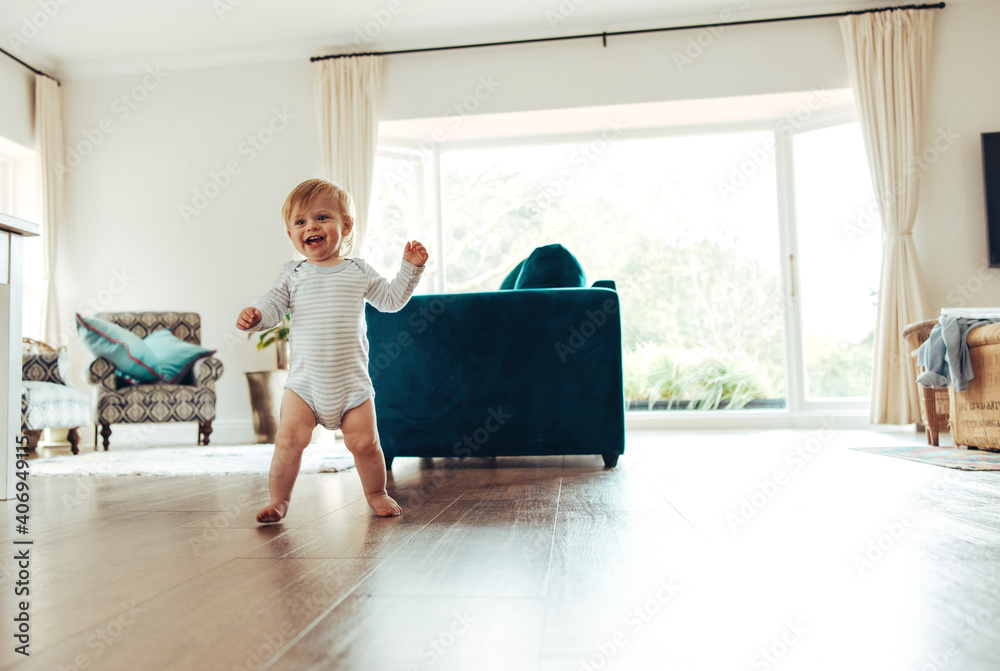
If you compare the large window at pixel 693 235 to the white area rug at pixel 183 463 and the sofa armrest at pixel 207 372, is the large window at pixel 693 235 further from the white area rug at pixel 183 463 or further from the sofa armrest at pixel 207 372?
the white area rug at pixel 183 463

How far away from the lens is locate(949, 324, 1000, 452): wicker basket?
2.74 m

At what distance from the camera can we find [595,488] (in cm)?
197

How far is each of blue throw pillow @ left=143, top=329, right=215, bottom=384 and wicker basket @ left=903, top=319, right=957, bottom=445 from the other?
4039 mm

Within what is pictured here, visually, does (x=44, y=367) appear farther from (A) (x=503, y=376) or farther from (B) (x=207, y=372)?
(A) (x=503, y=376)

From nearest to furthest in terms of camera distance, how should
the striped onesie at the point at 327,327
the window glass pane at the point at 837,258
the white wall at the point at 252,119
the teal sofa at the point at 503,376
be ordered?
the striped onesie at the point at 327,327, the teal sofa at the point at 503,376, the white wall at the point at 252,119, the window glass pane at the point at 837,258

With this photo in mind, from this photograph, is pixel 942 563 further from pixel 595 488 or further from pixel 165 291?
pixel 165 291

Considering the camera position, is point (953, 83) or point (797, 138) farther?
point (797, 138)

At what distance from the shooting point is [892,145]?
4.48 metres

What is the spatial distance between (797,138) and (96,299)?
17.3ft

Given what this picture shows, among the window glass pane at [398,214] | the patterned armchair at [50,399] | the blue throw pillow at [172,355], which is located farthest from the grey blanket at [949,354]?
the patterned armchair at [50,399]

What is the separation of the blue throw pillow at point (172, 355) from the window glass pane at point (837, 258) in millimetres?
4130

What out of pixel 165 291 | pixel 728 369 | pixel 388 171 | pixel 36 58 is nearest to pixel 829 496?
pixel 728 369

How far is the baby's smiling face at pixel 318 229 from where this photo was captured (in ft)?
5.46

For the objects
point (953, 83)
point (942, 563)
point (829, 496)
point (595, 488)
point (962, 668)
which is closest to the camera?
point (962, 668)
